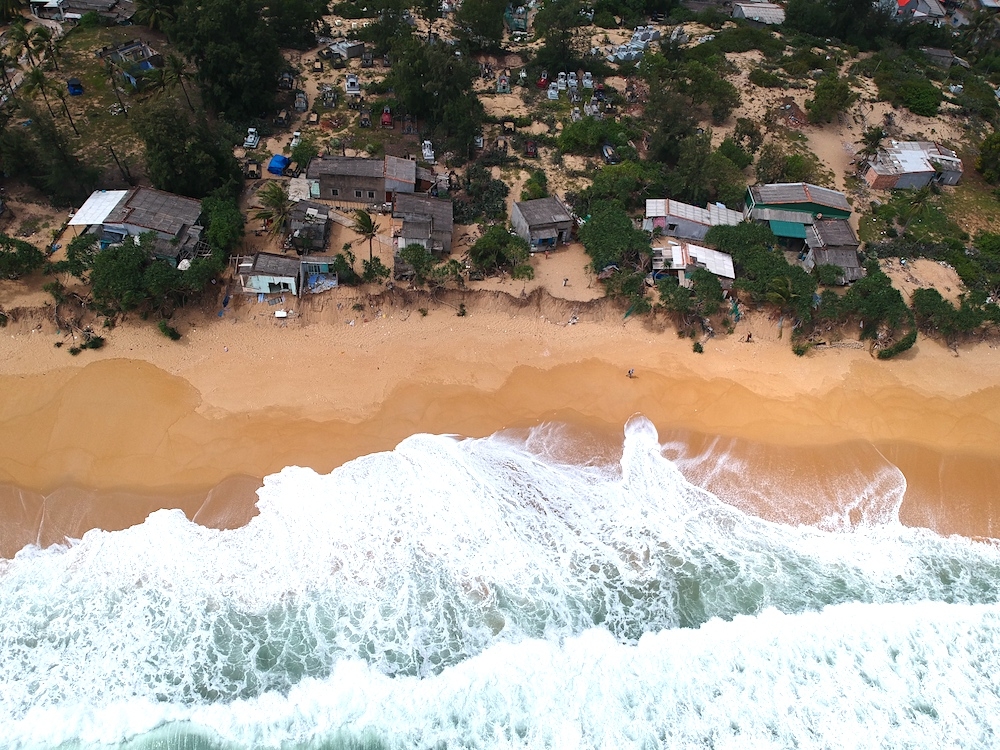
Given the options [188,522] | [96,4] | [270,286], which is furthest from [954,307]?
[96,4]

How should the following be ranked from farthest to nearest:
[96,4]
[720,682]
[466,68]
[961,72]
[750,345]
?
[961,72] → [96,4] → [466,68] → [750,345] → [720,682]

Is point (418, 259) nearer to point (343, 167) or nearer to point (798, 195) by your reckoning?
point (343, 167)

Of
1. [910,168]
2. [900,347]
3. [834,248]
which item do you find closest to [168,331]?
[834,248]

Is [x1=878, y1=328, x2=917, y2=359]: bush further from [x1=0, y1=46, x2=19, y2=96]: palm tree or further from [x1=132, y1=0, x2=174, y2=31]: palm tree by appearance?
[x1=0, y1=46, x2=19, y2=96]: palm tree

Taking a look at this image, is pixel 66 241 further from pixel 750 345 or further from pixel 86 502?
pixel 750 345

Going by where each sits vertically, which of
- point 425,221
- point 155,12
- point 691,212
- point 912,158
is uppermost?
point 155,12

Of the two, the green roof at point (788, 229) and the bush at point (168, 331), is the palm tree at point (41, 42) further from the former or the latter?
the green roof at point (788, 229)

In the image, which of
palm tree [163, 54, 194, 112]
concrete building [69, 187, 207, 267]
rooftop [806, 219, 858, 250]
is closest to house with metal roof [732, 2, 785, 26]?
rooftop [806, 219, 858, 250]
